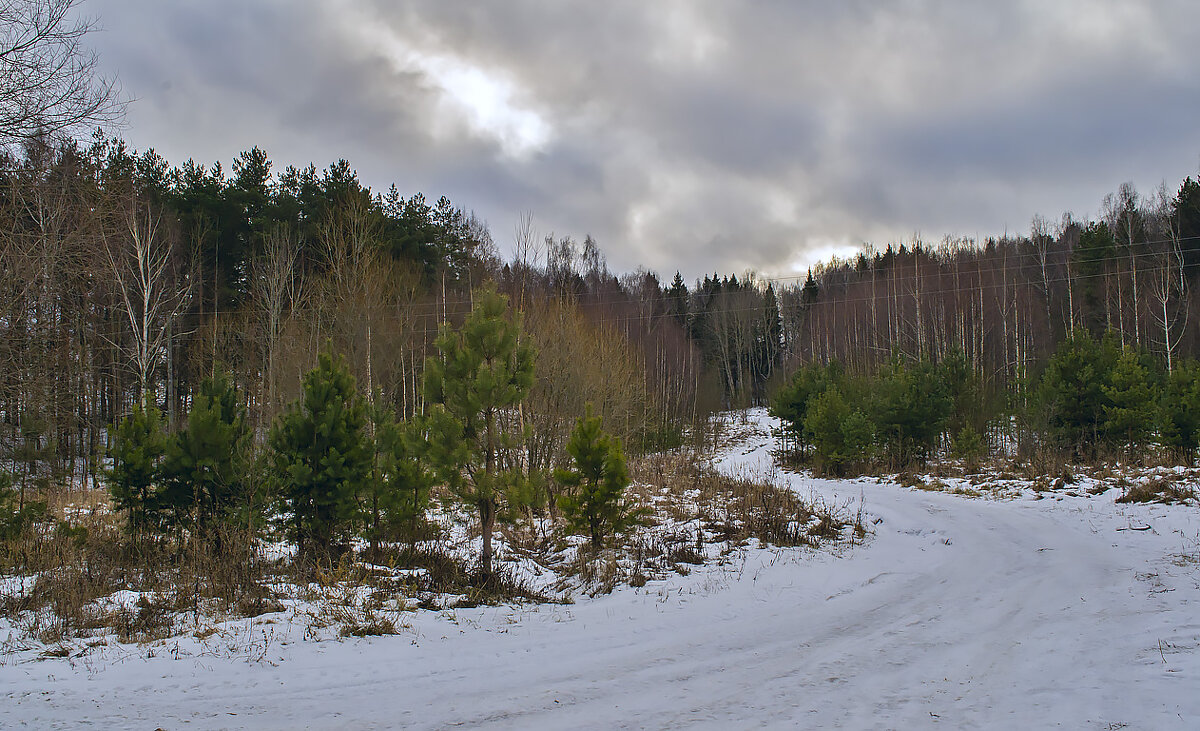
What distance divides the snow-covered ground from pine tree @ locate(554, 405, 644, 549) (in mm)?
2120

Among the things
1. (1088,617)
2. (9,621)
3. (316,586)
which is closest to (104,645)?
(9,621)

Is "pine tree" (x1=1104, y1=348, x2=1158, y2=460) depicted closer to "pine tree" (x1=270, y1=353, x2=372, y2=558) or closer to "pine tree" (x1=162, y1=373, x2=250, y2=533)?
"pine tree" (x1=270, y1=353, x2=372, y2=558)

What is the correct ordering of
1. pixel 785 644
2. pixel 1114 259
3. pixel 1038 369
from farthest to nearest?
pixel 1114 259 → pixel 1038 369 → pixel 785 644

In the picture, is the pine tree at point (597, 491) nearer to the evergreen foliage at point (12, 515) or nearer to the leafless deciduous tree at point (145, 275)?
the evergreen foliage at point (12, 515)

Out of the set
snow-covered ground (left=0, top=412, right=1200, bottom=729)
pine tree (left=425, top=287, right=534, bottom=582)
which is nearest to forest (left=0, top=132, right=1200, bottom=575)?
pine tree (left=425, top=287, right=534, bottom=582)

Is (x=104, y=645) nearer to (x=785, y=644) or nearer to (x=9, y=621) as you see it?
(x=9, y=621)

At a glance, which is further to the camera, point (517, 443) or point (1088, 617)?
A: point (517, 443)

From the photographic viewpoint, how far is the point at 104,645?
5.59m

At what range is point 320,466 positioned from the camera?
9.70 meters

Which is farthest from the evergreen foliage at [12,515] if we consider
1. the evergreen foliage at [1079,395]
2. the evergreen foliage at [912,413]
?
the evergreen foliage at [1079,395]

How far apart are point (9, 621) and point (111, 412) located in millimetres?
31086

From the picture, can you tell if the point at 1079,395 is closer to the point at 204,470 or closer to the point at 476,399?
the point at 476,399

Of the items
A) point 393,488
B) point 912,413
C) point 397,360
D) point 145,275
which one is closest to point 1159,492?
point 912,413

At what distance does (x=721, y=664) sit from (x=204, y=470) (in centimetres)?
825
